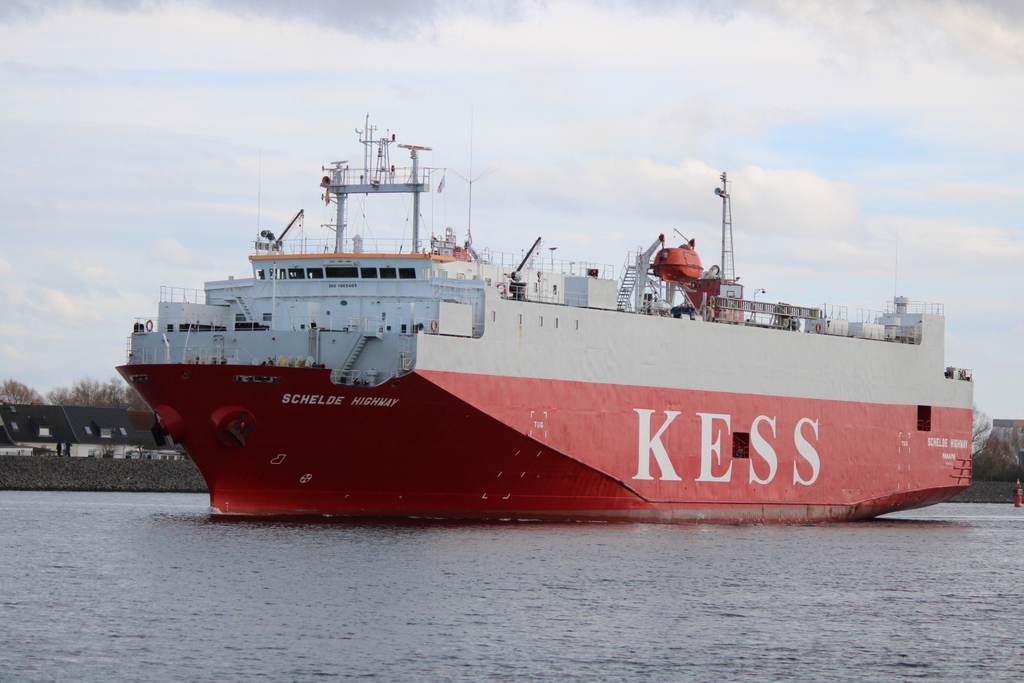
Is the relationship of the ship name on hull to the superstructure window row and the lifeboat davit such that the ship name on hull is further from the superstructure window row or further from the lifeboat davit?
the superstructure window row

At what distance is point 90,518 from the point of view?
41.9 meters

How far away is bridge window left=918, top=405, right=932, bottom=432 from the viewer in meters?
51.2

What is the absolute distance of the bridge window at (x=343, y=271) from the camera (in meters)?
38.9

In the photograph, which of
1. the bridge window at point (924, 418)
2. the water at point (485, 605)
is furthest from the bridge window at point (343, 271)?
the bridge window at point (924, 418)

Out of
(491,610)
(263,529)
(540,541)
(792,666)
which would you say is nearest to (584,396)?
(540,541)

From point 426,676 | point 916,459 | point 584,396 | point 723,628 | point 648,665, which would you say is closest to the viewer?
point 426,676

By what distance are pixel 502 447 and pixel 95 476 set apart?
36.2 meters

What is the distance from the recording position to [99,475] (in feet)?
220

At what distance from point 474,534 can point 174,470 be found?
39.0 m

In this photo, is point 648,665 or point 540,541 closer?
point 648,665

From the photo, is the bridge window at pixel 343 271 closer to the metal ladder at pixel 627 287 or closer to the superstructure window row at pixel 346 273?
the superstructure window row at pixel 346 273

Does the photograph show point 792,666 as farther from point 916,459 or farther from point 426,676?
point 916,459

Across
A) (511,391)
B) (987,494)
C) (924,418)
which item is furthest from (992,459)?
(511,391)

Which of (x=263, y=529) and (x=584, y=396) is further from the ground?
(x=584, y=396)
